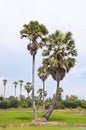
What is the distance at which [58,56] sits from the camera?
62.9 meters

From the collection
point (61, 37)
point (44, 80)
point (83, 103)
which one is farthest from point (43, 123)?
point (83, 103)

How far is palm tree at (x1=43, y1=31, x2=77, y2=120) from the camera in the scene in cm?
6244

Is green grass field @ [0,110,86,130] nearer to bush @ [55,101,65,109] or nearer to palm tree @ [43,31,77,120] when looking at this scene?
palm tree @ [43,31,77,120]

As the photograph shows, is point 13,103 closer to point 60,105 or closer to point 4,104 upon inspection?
point 4,104

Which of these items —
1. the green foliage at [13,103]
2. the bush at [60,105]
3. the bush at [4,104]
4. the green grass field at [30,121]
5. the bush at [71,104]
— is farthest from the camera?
the bush at [71,104]

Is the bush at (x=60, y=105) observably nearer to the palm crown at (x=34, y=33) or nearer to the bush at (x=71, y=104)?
the bush at (x=71, y=104)

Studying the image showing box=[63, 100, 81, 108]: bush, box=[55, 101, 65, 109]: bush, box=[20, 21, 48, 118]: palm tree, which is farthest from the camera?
box=[63, 100, 81, 108]: bush

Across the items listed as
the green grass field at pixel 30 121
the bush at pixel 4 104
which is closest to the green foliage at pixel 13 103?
the bush at pixel 4 104

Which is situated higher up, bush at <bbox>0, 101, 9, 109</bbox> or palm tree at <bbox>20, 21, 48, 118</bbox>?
palm tree at <bbox>20, 21, 48, 118</bbox>

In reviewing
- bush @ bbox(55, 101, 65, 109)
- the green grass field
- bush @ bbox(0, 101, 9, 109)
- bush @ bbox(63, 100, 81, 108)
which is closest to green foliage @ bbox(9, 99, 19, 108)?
bush @ bbox(0, 101, 9, 109)

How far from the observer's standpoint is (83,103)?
118m

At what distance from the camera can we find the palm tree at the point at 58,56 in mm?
62438

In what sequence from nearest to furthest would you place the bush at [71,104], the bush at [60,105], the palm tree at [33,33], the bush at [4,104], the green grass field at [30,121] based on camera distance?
the green grass field at [30,121], the palm tree at [33,33], the bush at [4,104], the bush at [60,105], the bush at [71,104]

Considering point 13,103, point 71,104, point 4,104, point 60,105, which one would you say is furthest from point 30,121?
point 71,104
